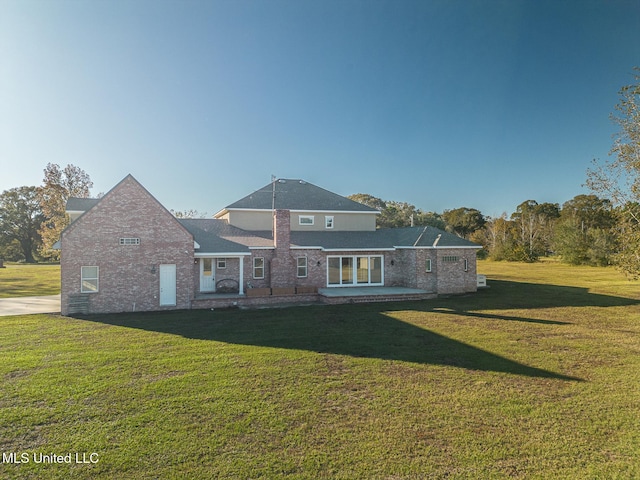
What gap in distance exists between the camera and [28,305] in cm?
1809

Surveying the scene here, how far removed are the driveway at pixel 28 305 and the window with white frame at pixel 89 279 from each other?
6.59 feet

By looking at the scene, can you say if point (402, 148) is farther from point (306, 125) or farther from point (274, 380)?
point (274, 380)

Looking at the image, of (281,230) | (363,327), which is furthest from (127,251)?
(363,327)

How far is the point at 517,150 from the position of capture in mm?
29719

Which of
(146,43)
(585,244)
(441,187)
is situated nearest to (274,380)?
(146,43)

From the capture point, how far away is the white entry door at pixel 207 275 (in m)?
20.4

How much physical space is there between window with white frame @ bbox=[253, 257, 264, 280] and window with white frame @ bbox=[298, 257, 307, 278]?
2408 millimetres

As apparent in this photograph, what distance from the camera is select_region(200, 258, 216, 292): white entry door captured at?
20.4 m

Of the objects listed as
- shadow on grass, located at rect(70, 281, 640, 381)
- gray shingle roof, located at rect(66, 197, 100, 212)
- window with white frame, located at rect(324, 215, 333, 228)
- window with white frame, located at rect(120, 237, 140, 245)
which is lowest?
shadow on grass, located at rect(70, 281, 640, 381)

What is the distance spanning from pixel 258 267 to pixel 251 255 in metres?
0.95

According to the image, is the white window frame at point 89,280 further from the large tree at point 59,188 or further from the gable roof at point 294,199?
the large tree at point 59,188

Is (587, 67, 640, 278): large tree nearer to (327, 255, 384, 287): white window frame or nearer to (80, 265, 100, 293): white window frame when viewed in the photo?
(327, 255, 384, 287): white window frame

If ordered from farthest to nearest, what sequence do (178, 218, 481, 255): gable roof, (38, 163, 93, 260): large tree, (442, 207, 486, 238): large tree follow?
(442, 207, 486, 238): large tree < (38, 163, 93, 260): large tree < (178, 218, 481, 255): gable roof

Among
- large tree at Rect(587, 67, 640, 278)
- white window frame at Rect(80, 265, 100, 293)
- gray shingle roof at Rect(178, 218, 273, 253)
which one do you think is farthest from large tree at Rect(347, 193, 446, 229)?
white window frame at Rect(80, 265, 100, 293)
